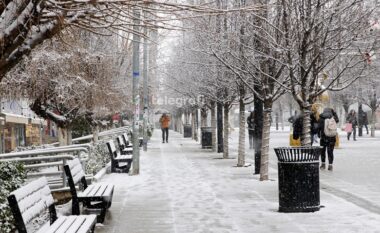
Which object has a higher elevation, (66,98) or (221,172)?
(66,98)

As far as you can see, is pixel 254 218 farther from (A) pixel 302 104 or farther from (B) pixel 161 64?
A: (B) pixel 161 64

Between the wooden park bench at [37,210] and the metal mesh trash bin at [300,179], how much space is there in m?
3.74

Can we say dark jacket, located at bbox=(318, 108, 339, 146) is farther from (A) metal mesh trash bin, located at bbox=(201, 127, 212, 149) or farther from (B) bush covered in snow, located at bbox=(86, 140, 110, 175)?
(A) metal mesh trash bin, located at bbox=(201, 127, 212, 149)

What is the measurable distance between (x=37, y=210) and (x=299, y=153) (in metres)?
4.69

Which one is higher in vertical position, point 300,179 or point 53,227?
point 300,179

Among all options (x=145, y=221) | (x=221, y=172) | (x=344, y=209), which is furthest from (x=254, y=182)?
(x=145, y=221)

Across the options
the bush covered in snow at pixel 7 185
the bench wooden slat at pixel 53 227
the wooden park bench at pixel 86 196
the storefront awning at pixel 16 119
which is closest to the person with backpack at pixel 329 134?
the wooden park bench at pixel 86 196

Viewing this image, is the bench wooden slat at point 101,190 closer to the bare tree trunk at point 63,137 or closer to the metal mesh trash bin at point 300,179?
the metal mesh trash bin at point 300,179

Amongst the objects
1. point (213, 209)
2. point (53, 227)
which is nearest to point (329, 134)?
point (213, 209)

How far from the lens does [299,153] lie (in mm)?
9586

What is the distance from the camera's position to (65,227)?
6.23 m

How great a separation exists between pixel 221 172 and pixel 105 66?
4940mm

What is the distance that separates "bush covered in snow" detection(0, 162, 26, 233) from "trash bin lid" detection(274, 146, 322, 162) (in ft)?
13.0

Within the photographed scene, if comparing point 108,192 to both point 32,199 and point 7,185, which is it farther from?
point 32,199
